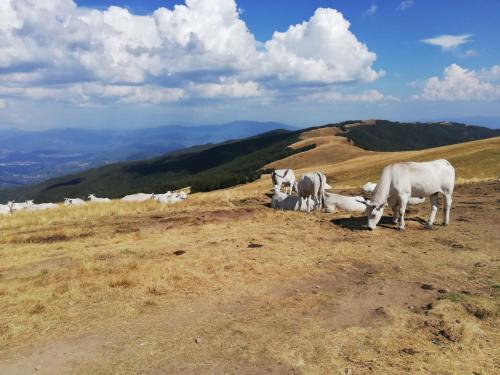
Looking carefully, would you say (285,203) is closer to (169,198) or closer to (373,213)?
(373,213)

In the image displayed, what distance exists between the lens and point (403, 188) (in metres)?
17.7

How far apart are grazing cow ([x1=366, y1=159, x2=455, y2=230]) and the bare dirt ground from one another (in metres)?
0.83

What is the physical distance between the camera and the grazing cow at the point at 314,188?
23047mm

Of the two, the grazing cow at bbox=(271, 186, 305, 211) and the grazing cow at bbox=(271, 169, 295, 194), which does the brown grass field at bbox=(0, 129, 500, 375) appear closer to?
the grazing cow at bbox=(271, 186, 305, 211)

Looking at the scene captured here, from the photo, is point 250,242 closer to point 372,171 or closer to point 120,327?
point 120,327

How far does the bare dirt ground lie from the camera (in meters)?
7.96

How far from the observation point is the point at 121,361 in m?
7.94

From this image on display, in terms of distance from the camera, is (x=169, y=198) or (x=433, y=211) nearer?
(x=433, y=211)

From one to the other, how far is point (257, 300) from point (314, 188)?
13076 millimetres

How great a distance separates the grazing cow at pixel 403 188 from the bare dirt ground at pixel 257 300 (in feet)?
2.73

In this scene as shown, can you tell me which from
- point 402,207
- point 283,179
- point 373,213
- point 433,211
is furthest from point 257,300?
point 283,179

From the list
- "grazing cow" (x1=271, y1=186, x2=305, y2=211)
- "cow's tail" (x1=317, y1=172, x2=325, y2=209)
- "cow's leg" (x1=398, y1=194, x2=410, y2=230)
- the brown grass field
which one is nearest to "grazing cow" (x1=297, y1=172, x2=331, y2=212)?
"cow's tail" (x1=317, y1=172, x2=325, y2=209)

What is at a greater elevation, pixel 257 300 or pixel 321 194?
pixel 321 194

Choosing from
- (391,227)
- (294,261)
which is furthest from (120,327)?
(391,227)
